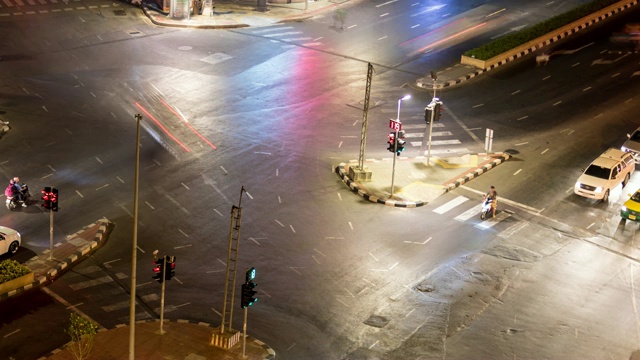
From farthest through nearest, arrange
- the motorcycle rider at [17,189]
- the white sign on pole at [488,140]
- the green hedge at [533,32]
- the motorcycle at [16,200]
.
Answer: the green hedge at [533,32] → the white sign on pole at [488,140] → the motorcycle at [16,200] → the motorcycle rider at [17,189]

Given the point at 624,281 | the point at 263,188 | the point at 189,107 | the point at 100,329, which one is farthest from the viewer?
the point at 189,107

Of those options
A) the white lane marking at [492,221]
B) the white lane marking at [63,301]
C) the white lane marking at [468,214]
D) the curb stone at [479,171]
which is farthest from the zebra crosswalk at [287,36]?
the white lane marking at [63,301]

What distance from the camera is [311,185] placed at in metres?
52.2

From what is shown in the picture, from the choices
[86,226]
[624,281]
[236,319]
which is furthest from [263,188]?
[624,281]

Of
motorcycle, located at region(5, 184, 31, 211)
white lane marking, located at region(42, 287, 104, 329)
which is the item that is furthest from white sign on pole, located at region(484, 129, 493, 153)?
white lane marking, located at region(42, 287, 104, 329)

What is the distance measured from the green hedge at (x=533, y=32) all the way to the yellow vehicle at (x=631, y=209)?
74.7 ft

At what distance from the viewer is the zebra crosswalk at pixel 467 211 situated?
49.1 metres

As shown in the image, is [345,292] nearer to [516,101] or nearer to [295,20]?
[516,101]

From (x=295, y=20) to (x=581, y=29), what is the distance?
2201 cm

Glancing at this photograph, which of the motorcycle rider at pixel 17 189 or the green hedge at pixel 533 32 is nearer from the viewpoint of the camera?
the motorcycle rider at pixel 17 189

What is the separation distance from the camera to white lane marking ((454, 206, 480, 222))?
4959cm

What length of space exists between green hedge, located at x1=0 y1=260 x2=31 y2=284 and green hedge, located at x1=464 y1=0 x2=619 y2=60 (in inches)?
1539

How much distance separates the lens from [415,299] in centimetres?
4156

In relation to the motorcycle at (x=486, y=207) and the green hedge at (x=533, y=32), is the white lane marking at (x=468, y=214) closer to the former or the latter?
the motorcycle at (x=486, y=207)
